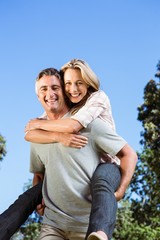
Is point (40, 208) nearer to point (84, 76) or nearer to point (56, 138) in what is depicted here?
point (56, 138)

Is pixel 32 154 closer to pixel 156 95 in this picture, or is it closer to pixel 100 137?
pixel 100 137

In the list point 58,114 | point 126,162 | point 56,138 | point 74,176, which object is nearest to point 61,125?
point 56,138

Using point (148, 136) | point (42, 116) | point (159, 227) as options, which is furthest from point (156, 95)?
point (42, 116)

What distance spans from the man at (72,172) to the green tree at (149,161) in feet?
46.4

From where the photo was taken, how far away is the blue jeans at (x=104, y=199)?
7.52 ft

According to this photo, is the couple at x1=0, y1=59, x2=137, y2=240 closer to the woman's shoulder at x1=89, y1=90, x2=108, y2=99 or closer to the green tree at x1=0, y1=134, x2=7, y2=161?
the woman's shoulder at x1=89, y1=90, x2=108, y2=99

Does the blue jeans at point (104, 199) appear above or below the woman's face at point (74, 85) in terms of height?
below

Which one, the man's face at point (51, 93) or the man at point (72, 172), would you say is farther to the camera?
the man's face at point (51, 93)

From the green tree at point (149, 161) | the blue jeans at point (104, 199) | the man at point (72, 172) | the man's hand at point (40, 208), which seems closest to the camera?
the blue jeans at point (104, 199)

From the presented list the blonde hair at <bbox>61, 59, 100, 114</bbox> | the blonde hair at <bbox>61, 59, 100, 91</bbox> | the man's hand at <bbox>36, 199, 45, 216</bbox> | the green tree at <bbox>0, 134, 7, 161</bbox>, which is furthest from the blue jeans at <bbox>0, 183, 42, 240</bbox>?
the green tree at <bbox>0, 134, 7, 161</bbox>

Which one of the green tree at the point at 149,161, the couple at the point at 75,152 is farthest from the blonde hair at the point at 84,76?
the green tree at the point at 149,161

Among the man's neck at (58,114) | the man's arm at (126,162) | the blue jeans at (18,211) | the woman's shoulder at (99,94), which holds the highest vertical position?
the woman's shoulder at (99,94)

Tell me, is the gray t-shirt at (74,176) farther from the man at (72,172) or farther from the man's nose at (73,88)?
the man's nose at (73,88)

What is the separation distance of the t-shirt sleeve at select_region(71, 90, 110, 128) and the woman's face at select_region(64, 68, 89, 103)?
63 mm
